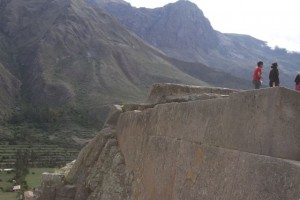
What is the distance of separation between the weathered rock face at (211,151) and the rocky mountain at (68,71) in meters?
108

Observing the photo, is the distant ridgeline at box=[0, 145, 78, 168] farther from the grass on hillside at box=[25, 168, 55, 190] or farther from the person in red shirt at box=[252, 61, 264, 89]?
the person in red shirt at box=[252, 61, 264, 89]

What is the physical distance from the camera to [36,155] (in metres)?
102

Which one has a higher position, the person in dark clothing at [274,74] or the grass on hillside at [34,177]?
the person in dark clothing at [274,74]

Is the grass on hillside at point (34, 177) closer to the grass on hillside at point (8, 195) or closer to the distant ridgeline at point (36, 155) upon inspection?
the distant ridgeline at point (36, 155)

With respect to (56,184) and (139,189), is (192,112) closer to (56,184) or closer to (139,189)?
(139,189)

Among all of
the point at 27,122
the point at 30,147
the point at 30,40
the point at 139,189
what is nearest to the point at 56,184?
the point at 139,189

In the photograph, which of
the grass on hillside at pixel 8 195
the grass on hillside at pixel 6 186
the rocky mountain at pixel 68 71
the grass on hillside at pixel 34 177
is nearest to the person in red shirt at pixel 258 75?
the grass on hillside at pixel 8 195

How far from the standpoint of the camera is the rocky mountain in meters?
129

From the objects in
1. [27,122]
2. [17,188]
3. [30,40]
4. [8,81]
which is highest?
[30,40]

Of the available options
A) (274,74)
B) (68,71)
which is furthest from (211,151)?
(68,71)

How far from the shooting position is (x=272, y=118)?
14.3ft

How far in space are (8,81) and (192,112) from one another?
152m

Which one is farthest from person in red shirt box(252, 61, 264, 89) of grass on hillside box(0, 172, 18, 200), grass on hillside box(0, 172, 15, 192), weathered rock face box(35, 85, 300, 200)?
grass on hillside box(0, 172, 15, 192)

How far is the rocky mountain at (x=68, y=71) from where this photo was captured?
129250mm
